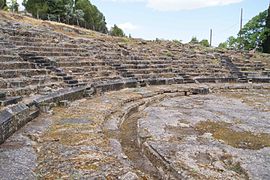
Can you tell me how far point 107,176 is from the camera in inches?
156

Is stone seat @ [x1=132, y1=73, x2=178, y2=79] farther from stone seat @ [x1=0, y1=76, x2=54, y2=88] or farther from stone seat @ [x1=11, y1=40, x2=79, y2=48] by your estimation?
stone seat @ [x1=0, y1=76, x2=54, y2=88]

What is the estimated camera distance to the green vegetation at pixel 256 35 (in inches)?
1204

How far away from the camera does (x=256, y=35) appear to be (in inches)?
1287

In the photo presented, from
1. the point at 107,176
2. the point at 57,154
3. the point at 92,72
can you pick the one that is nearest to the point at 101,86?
the point at 92,72

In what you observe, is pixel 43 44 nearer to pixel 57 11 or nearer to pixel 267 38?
pixel 57 11

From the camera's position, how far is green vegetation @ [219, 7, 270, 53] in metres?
30.6

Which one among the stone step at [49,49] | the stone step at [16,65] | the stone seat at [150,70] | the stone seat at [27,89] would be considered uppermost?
the stone step at [49,49]

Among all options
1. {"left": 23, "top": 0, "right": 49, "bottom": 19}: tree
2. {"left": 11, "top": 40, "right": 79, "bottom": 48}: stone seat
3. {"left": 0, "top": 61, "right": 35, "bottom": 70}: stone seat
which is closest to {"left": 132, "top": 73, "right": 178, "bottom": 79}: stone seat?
{"left": 11, "top": 40, "right": 79, "bottom": 48}: stone seat

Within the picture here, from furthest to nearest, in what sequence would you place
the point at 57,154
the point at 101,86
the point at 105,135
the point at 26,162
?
the point at 101,86 → the point at 105,135 → the point at 57,154 → the point at 26,162

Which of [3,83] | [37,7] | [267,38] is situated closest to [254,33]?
[267,38]

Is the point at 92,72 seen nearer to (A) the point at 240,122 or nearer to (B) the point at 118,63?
(B) the point at 118,63

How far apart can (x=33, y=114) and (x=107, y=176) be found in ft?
11.4

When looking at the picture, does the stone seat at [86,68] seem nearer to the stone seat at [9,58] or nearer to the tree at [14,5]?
the stone seat at [9,58]

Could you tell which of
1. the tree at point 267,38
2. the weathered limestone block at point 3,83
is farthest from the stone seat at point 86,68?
the tree at point 267,38
